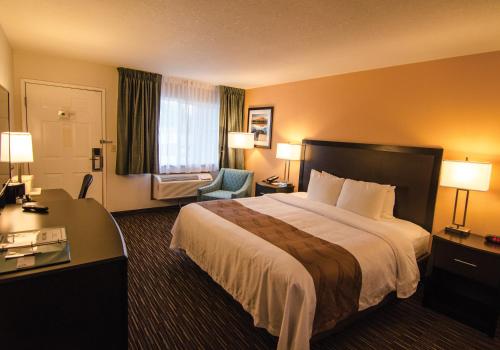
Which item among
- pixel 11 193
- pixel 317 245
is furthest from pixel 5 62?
pixel 317 245

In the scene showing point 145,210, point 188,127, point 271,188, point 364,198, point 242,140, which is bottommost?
point 145,210

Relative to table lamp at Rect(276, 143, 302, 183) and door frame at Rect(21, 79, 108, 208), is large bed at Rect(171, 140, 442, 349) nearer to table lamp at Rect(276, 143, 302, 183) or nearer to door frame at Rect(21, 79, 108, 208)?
table lamp at Rect(276, 143, 302, 183)

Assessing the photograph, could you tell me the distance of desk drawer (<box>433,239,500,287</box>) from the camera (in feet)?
7.63

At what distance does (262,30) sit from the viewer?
2.60 metres

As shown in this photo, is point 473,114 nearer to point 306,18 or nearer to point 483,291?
point 483,291

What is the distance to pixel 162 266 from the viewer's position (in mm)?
3230

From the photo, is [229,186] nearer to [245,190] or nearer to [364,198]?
[245,190]

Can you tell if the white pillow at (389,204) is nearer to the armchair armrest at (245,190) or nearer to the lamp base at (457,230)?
the lamp base at (457,230)

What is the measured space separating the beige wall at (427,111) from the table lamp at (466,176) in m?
0.30

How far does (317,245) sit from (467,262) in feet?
4.38

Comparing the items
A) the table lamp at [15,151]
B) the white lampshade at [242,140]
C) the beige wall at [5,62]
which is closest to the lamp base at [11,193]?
the table lamp at [15,151]

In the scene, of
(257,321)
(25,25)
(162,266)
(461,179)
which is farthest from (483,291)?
(25,25)

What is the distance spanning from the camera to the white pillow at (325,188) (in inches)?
143

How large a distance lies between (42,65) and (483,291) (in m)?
5.90
